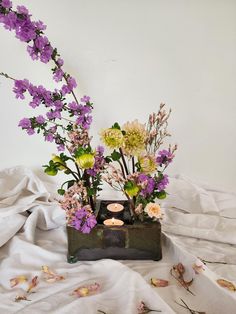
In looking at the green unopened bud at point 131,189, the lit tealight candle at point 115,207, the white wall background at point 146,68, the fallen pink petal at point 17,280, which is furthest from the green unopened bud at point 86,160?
the white wall background at point 146,68

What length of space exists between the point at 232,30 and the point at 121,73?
1.49 ft

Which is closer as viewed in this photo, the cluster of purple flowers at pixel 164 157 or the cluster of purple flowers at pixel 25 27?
the cluster of purple flowers at pixel 25 27

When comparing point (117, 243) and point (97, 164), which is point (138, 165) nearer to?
point (97, 164)

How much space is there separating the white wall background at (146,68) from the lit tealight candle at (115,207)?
1.33 feet

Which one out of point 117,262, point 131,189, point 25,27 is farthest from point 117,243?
point 25,27

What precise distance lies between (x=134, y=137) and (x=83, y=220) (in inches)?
10.0

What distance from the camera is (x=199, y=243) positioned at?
0.90 metres

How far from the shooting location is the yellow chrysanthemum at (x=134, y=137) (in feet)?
2.34

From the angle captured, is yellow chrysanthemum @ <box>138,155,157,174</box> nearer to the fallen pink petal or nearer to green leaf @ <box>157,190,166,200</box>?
green leaf @ <box>157,190,166,200</box>

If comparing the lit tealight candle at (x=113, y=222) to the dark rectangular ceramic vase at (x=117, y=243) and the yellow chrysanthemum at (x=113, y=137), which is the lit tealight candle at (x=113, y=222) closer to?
the dark rectangular ceramic vase at (x=117, y=243)

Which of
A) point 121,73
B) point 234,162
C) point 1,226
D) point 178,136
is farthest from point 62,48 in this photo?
point 234,162

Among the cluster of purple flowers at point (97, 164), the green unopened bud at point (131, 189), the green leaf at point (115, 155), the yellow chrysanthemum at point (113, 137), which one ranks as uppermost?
the yellow chrysanthemum at point (113, 137)

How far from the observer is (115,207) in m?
0.87

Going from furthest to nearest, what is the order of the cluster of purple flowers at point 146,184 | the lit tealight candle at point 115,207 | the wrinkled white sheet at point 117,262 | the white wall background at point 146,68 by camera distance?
the white wall background at point 146,68, the lit tealight candle at point 115,207, the cluster of purple flowers at point 146,184, the wrinkled white sheet at point 117,262
